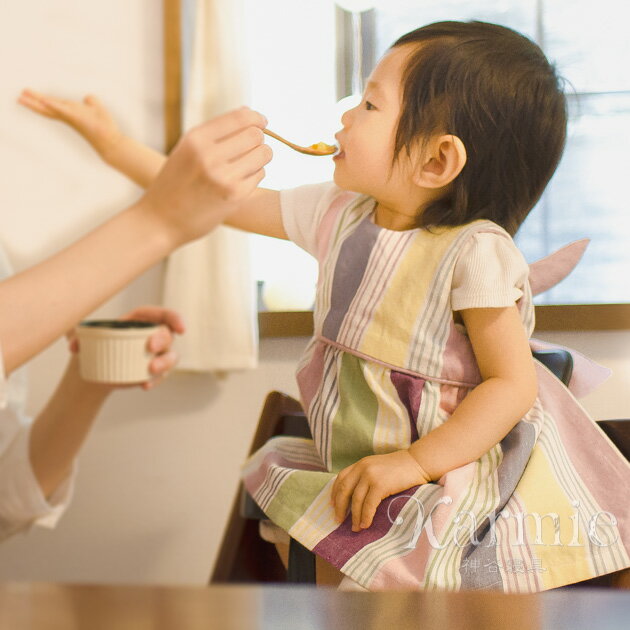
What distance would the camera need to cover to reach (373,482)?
0.33 meters

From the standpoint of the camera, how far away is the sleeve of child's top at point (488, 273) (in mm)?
323

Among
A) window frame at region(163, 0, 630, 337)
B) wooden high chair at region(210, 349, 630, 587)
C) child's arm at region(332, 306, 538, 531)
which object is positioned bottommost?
wooden high chair at region(210, 349, 630, 587)

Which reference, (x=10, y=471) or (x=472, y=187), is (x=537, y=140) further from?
(x=10, y=471)

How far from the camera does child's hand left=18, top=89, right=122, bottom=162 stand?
0.40 metres


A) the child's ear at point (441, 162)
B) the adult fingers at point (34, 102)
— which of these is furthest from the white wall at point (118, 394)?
the child's ear at point (441, 162)

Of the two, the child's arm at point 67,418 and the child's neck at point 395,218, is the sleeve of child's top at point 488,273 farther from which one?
the child's arm at point 67,418

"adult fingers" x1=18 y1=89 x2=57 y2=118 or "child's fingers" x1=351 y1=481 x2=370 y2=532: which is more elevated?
"adult fingers" x1=18 y1=89 x2=57 y2=118

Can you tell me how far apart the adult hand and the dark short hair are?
74mm

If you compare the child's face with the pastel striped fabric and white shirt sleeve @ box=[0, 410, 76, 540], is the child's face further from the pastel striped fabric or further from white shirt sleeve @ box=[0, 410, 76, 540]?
white shirt sleeve @ box=[0, 410, 76, 540]

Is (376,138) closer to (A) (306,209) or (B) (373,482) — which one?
(A) (306,209)

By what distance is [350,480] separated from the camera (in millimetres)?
335

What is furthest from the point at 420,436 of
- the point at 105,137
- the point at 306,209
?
the point at 105,137

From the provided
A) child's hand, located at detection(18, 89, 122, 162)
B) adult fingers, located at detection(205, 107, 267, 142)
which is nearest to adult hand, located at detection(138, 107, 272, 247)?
adult fingers, located at detection(205, 107, 267, 142)

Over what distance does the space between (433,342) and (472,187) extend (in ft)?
0.25
